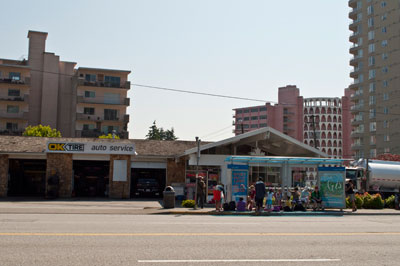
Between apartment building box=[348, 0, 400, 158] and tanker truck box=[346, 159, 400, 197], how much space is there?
41930 mm

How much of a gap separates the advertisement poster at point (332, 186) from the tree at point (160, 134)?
9187 centimetres

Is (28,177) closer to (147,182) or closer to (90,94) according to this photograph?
(147,182)

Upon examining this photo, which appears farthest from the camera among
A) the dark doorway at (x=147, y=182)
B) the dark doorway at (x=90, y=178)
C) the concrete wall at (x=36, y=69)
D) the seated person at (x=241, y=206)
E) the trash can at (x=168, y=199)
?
the concrete wall at (x=36, y=69)

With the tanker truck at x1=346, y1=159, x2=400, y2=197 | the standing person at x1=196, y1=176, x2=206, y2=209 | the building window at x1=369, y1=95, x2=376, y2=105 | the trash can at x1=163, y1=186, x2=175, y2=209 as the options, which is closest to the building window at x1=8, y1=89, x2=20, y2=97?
the tanker truck at x1=346, y1=159, x2=400, y2=197

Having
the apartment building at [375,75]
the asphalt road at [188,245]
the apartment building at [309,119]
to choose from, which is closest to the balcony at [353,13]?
the apartment building at [375,75]

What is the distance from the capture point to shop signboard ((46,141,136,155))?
31.2 m

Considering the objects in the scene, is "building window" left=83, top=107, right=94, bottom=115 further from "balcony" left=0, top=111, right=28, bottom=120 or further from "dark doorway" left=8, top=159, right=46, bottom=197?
"dark doorway" left=8, top=159, right=46, bottom=197

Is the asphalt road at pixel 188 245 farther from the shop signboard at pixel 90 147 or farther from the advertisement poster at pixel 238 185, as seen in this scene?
Answer: the shop signboard at pixel 90 147

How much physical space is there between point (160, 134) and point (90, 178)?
87360 millimetres

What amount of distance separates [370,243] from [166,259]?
5566 mm

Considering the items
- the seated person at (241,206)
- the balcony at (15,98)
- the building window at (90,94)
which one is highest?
the building window at (90,94)

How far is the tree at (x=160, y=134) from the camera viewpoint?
116 meters

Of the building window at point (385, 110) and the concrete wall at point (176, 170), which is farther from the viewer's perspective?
the building window at point (385, 110)

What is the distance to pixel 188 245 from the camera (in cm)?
1037
